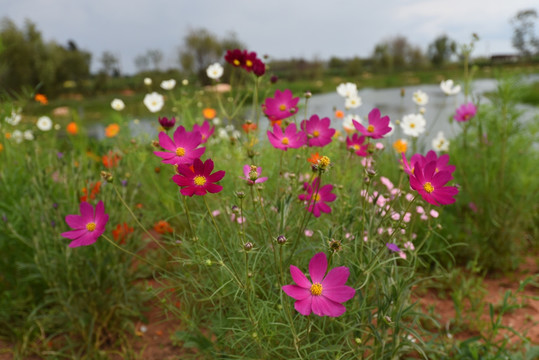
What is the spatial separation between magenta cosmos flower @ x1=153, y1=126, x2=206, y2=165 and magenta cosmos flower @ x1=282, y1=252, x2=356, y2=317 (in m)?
0.40

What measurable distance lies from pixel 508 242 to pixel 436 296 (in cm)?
57

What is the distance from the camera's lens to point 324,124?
1303mm

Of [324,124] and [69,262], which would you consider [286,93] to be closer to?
[324,124]

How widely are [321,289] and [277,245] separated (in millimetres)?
354

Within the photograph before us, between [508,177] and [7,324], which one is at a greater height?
[508,177]

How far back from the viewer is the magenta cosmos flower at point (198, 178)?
0.84 meters

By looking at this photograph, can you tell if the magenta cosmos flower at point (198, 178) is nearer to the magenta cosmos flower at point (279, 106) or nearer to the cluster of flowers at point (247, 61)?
the magenta cosmos flower at point (279, 106)

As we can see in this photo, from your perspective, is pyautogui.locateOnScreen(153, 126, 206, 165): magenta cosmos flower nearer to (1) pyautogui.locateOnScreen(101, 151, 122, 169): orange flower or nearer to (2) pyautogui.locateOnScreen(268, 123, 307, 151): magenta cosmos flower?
(2) pyautogui.locateOnScreen(268, 123, 307, 151): magenta cosmos flower

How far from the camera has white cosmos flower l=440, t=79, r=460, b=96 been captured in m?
2.43

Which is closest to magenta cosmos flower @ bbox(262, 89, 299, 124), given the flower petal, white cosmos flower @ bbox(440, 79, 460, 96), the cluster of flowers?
the cluster of flowers

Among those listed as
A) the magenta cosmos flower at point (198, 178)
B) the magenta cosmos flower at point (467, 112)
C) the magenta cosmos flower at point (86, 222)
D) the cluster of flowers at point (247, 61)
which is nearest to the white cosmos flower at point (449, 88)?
the magenta cosmos flower at point (467, 112)

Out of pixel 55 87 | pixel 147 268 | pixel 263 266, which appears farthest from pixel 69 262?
pixel 55 87

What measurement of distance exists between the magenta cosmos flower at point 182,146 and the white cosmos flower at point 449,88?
2003mm

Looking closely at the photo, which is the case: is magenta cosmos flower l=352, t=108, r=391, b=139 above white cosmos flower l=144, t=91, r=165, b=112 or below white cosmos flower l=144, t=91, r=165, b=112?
below
